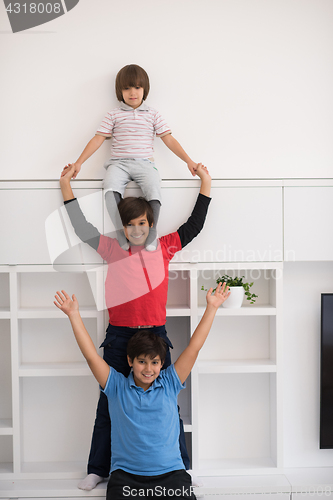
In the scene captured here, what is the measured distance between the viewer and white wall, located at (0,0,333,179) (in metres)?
2.02

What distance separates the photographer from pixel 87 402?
2076 millimetres

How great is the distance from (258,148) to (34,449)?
1785mm

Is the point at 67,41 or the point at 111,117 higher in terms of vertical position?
the point at 67,41

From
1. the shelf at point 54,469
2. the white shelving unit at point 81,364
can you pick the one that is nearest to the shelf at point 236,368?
the white shelving unit at point 81,364

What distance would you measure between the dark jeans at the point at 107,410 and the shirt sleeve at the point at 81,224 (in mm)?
383

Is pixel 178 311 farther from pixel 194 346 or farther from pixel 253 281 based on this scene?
pixel 253 281

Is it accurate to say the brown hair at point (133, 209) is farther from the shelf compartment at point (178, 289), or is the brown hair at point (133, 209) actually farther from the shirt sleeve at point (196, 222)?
the shelf compartment at point (178, 289)

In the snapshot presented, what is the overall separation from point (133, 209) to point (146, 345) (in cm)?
54

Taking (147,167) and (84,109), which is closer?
(147,167)

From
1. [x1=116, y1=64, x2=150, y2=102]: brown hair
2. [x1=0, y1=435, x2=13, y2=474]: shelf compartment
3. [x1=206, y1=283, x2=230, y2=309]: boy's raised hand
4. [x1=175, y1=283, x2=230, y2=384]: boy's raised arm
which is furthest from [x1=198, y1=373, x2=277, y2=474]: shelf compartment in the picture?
[x1=116, y1=64, x2=150, y2=102]: brown hair

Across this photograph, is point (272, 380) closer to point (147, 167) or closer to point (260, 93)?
point (147, 167)

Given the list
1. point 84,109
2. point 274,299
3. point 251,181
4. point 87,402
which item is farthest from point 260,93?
point 87,402

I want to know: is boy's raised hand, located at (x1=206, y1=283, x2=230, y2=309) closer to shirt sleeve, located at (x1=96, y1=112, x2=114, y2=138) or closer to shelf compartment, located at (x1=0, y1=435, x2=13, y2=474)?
shirt sleeve, located at (x1=96, y1=112, x2=114, y2=138)

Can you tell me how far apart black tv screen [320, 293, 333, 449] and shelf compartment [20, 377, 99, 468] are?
1067mm
